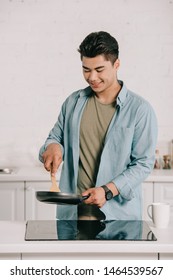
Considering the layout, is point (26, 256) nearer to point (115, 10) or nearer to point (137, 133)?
point (137, 133)

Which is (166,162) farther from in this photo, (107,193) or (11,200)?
(107,193)

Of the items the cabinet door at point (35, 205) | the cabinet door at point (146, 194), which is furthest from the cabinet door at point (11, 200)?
the cabinet door at point (146, 194)

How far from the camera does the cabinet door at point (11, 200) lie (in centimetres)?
383

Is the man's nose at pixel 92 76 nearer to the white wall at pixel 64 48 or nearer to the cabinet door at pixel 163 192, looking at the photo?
the cabinet door at pixel 163 192

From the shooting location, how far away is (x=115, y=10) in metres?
4.24

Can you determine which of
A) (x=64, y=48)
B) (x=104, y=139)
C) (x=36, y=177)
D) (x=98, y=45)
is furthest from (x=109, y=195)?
(x=64, y=48)

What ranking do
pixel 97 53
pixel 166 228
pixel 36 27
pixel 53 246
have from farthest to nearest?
pixel 36 27
pixel 97 53
pixel 166 228
pixel 53 246

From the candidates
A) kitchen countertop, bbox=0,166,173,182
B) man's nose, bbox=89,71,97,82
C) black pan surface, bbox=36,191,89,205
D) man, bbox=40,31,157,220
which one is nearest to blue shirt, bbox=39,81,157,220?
man, bbox=40,31,157,220

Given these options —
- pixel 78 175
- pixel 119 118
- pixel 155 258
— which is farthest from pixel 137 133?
pixel 155 258

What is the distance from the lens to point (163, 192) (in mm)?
3826

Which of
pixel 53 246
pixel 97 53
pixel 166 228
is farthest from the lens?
pixel 97 53

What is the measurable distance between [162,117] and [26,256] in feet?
8.33

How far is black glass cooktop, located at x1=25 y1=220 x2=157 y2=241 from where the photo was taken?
2057mm

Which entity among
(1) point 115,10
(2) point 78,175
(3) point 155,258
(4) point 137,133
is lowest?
(3) point 155,258
